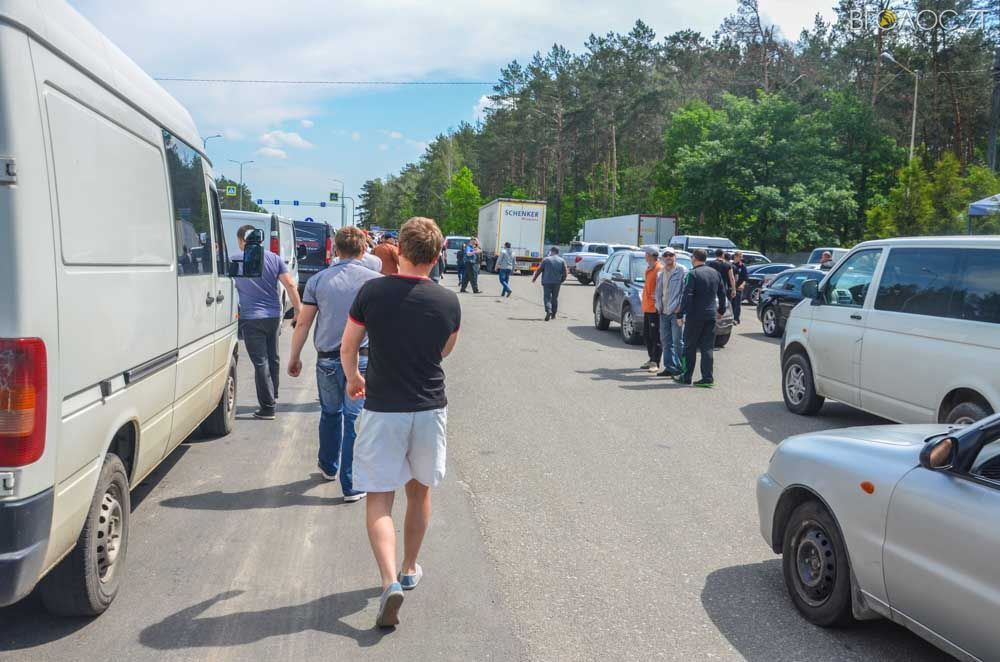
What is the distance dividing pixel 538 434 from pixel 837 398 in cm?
321

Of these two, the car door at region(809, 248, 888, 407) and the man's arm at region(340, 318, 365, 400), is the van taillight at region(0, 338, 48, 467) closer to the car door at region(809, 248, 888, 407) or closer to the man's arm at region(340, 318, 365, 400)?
the man's arm at region(340, 318, 365, 400)

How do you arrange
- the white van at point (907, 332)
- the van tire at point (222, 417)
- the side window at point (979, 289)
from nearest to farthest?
1. the side window at point (979, 289)
2. the white van at point (907, 332)
3. the van tire at point (222, 417)

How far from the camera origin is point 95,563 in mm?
3947

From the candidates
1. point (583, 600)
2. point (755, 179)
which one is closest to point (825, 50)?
point (755, 179)

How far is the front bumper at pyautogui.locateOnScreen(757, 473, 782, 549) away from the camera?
458cm

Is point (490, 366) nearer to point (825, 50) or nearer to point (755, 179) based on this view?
point (755, 179)

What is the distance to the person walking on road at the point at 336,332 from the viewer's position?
237 inches

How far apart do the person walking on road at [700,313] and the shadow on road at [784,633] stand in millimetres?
7007

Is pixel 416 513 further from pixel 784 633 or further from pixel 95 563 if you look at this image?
pixel 784 633

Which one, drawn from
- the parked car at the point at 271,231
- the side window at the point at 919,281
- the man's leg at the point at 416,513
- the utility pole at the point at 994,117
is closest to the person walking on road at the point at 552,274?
the parked car at the point at 271,231

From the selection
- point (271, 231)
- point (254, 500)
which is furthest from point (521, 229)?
point (254, 500)

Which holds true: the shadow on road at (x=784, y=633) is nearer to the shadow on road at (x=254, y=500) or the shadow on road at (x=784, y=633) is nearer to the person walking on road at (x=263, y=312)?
the shadow on road at (x=254, y=500)

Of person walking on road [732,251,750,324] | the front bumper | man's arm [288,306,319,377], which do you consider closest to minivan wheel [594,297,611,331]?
person walking on road [732,251,750,324]

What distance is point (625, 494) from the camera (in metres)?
6.36
